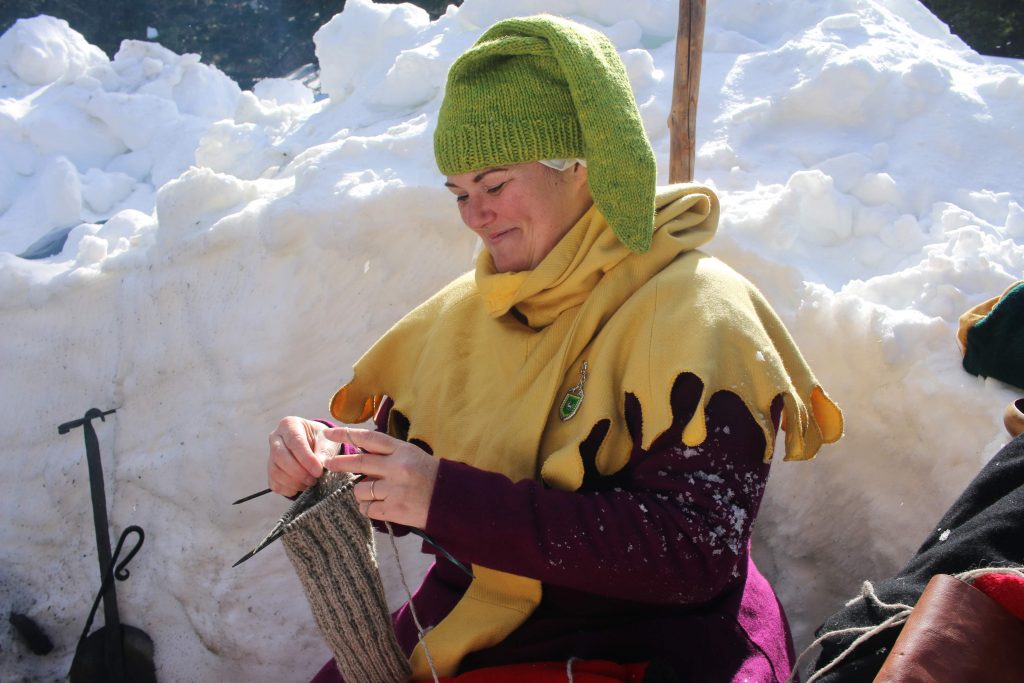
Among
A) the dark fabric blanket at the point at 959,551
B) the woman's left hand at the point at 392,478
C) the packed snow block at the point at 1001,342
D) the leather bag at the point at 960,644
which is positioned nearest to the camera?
the leather bag at the point at 960,644

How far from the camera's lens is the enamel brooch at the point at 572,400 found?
1.66m

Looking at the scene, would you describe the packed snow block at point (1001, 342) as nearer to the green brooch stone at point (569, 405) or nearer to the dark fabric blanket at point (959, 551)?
the dark fabric blanket at point (959, 551)

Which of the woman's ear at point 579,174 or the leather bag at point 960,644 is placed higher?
the woman's ear at point 579,174

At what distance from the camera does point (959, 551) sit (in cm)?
143

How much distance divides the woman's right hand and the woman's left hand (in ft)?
0.92

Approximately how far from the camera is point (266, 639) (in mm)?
3012

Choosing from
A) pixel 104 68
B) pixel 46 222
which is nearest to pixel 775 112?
pixel 46 222

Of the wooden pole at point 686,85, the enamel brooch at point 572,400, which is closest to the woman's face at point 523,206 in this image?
the enamel brooch at point 572,400

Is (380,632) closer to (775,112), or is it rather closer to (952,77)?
(775,112)

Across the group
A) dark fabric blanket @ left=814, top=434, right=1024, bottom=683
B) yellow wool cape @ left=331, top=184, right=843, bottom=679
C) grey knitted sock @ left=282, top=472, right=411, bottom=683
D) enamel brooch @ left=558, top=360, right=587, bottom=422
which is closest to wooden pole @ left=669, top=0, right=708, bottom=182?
yellow wool cape @ left=331, top=184, right=843, bottom=679

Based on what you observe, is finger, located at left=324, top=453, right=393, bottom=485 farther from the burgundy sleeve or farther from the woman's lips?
the woman's lips

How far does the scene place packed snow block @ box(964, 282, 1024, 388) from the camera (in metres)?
1.98

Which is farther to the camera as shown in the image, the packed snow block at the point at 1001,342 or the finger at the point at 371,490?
the packed snow block at the point at 1001,342

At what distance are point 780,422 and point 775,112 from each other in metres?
1.99
